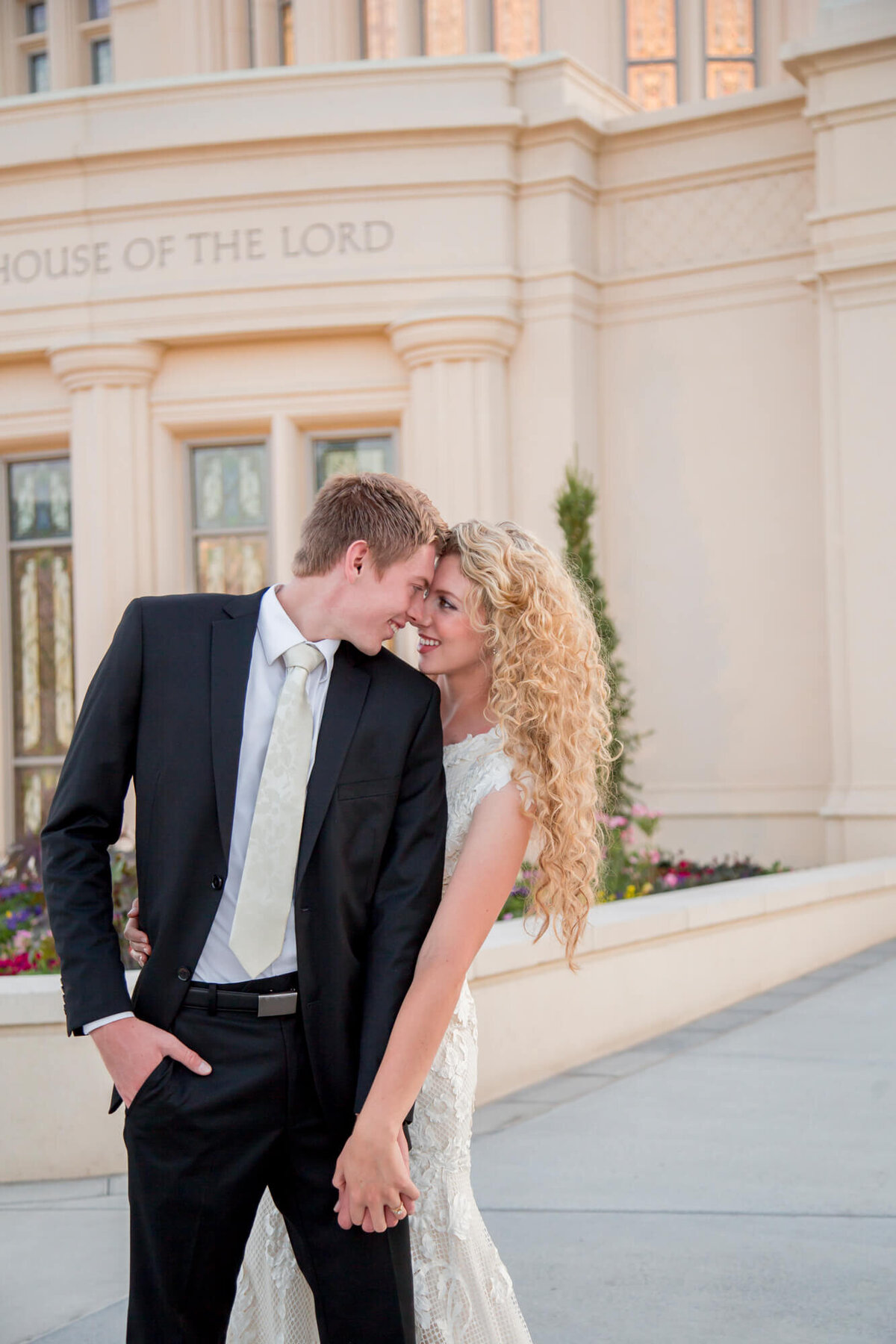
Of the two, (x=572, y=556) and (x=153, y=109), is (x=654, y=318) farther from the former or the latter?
(x=153, y=109)

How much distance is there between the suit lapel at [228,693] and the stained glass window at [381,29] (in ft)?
41.9

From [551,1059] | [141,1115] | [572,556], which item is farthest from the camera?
[572,556]

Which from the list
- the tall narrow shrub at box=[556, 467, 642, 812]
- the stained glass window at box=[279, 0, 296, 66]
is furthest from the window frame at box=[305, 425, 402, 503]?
the stained glass window at box=[279, 0, 296, 66]

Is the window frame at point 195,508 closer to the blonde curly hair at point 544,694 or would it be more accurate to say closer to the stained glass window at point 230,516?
the stained glass window at point 230,516

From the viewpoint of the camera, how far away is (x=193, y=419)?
35.8 ft

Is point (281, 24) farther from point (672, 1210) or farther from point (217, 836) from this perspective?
point (217, 836)

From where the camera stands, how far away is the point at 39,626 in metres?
11.5

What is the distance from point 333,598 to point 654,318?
892cm

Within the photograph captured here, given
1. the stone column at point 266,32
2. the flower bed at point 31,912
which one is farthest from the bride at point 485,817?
the stone column at point 266,32

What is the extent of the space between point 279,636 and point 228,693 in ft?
0.43

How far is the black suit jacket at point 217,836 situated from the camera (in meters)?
2.16

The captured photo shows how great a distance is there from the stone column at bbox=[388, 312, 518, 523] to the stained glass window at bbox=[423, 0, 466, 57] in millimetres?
4503

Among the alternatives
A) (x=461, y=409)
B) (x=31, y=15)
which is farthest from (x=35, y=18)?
(x=461, y=409)

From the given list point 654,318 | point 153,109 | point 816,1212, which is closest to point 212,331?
point 153,109
